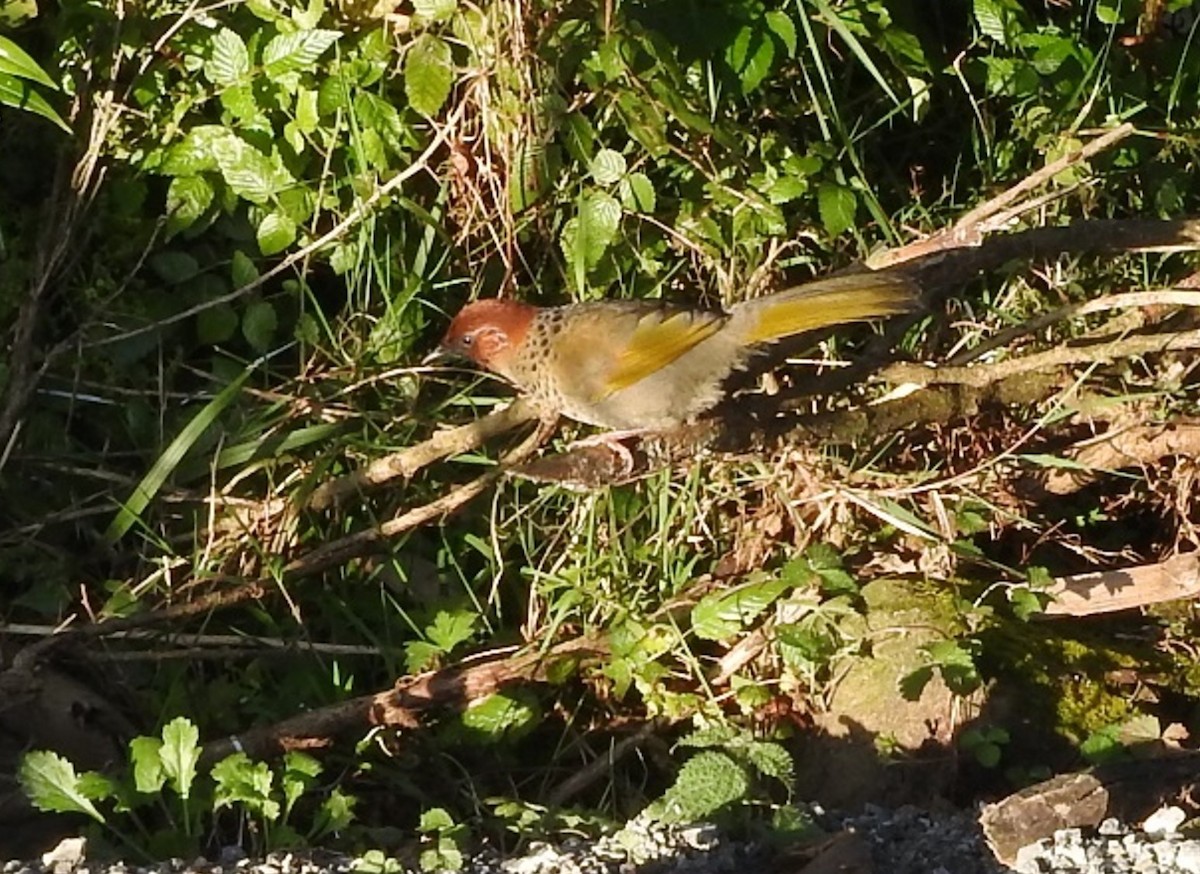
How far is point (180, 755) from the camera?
3.76 m

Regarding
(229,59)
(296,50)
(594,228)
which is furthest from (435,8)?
(594,228)

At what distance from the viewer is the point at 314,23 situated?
4.56 metres

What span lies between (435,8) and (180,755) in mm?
1897

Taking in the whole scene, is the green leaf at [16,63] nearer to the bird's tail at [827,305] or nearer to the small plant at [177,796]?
the small plant at [177,796]

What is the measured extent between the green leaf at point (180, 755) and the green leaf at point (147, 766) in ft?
0.04

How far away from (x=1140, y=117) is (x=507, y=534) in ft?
7.15

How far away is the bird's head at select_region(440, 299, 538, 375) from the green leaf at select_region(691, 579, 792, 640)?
2.54 feet

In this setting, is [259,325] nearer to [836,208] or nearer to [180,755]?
[180,755]

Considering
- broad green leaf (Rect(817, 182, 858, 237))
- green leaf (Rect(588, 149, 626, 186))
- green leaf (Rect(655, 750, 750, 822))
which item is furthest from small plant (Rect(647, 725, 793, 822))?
green leaf (Rect(588, 149, 626, 186))

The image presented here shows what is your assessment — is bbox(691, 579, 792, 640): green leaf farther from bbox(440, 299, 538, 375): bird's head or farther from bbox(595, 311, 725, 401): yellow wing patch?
bbox(440, 299, 538, 375): bird's head

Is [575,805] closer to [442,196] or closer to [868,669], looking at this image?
[868,669]

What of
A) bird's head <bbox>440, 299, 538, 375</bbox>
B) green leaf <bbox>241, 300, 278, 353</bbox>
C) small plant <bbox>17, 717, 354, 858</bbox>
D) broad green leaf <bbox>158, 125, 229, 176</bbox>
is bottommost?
small plant <bbox>17, 717, 354, 858</bbox>

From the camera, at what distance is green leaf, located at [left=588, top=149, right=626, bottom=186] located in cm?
468

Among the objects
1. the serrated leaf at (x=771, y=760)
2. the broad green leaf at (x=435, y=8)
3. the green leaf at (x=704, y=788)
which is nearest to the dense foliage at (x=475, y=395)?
the broad green leaf at (x=435, y=8)
